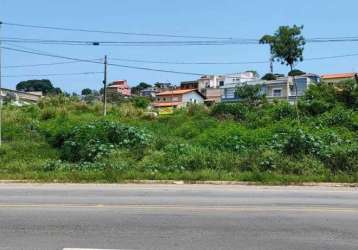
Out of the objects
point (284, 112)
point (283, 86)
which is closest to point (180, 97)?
point (283, 86)

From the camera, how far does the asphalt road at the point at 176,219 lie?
7297 mm

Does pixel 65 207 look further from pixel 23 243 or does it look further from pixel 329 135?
pixel 329 135

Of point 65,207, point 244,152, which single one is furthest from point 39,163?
point 65,207

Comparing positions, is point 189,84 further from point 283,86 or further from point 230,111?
point 230,111

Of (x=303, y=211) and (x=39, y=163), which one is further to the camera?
(x=39, y=163)

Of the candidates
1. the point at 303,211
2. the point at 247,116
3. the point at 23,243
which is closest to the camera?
the point at 23,243

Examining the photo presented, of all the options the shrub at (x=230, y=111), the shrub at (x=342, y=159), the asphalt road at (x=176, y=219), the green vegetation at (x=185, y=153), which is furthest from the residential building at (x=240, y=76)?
the asphalt road at (x=176, y=219)

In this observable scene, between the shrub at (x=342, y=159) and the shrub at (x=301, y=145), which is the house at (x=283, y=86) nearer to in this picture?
the shrub at (x=301, y=145)

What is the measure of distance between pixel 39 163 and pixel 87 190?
617 centimetres

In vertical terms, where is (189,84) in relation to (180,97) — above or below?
above

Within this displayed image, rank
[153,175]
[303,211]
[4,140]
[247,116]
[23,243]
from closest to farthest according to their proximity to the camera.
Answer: [23,243]
[303,211]
[153,175]
[4,140]
[247,116]

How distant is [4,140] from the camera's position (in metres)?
26.3

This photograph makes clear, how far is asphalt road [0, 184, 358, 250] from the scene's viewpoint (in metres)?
7.30

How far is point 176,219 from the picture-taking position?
9.12 metres
